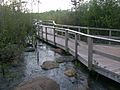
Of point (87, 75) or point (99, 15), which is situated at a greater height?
point (99, 15)

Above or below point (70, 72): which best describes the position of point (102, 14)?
above

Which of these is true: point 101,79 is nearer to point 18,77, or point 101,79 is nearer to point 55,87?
point 55,87

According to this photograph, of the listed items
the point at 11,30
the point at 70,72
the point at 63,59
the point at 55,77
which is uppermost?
the point at 11,30

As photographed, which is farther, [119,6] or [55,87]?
[119,6]

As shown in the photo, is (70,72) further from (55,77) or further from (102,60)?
(102,60)

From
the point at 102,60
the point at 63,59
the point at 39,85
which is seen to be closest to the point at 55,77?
the point at 102,60

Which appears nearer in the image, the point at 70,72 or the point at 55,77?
the point at 55,77

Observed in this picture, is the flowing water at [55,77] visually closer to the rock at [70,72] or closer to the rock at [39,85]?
the rock at [70,72]

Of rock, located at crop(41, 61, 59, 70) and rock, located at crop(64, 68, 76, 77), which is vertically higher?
rock, located at crop(41, 61, 59, 70)

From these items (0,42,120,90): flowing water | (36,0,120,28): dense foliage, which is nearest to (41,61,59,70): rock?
(0,42,120,90): flowing water

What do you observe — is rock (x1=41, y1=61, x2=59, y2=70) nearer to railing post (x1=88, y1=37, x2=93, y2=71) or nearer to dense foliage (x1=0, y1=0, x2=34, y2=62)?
dense foliage (x1=0, y1=0, x2=34, y2=62)

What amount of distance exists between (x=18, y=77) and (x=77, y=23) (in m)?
10.5

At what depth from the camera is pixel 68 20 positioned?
18.6m

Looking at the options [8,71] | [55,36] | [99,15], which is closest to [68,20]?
[99,15]
